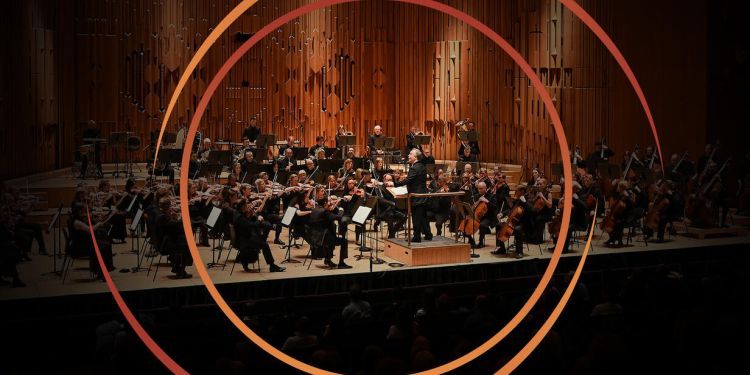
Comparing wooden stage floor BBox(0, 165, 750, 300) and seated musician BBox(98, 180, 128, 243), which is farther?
seated musician BBox(98, 180, 128, 243)

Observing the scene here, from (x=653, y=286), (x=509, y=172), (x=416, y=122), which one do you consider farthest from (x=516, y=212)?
(x=416, y=122)

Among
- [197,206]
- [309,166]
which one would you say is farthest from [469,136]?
[197,206]

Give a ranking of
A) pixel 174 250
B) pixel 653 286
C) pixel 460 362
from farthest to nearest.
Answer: pixel 174 250 < pixel 653 286 < pixel 460 362

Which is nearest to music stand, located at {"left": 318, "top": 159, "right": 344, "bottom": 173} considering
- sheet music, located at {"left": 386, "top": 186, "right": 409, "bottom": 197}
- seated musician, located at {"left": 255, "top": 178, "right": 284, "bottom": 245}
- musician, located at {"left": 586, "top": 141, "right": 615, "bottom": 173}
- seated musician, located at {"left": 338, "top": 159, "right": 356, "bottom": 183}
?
seated musician, located at {"left": 338, "top": 159, "right": 356, "bottom": 183}

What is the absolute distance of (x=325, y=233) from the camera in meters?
12.1

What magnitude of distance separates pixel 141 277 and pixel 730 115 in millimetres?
12986

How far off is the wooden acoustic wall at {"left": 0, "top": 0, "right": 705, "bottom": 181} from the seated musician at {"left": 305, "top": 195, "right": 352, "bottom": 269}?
23.9 feet

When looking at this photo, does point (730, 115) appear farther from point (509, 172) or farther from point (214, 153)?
point (214, 153)

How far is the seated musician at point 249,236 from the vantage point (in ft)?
37.7

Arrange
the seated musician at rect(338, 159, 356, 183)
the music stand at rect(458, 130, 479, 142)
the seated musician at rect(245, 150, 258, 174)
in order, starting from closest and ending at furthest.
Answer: the seated musician at rect(338, 159, 356, 183) → the seated musician at rect(245, 150, 258, 174) → the music stand at rect(458, 130, 479, 142)

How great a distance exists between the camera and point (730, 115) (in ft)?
59.6

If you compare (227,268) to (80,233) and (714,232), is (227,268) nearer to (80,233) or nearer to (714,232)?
(80,233)

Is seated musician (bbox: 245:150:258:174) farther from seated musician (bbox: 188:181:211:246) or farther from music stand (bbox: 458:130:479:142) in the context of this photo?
music stand (bbox: 458:130:479:142)

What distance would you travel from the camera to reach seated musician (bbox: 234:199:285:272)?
453 inches
